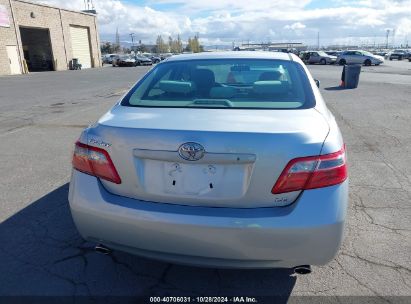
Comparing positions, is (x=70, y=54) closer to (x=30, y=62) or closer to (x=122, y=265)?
(x=30, y=62)

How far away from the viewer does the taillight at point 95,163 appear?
2.16 metres

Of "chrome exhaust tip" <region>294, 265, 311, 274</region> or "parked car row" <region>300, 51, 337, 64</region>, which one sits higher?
"chrome exhaust tip" <region>294, 265, 311, 274</region>

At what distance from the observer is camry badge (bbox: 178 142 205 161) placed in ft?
6.40

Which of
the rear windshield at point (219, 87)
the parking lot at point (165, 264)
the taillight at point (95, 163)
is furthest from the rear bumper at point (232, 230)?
the rear windshield at point (219, 87)

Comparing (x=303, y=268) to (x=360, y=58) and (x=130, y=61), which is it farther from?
(x=130, y=61)

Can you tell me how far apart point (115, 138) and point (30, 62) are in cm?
4300

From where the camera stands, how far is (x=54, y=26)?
37.8 metres

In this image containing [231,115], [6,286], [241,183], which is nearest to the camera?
[241,183]

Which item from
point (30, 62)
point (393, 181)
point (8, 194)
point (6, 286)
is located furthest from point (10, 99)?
point (30, 62)

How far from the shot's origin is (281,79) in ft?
10.3

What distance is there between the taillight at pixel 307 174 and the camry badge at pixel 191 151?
0.47 metres

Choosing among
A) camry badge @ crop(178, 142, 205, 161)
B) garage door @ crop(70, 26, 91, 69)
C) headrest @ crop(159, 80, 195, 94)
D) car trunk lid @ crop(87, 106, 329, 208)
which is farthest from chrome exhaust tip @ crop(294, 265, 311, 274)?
garage door @ crop(70, 26, 91, 69)

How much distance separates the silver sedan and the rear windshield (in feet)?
1.32

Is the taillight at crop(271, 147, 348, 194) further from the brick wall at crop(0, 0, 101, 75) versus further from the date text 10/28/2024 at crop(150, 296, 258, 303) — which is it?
the brick wall at crop(0, 0, 101, 75)
